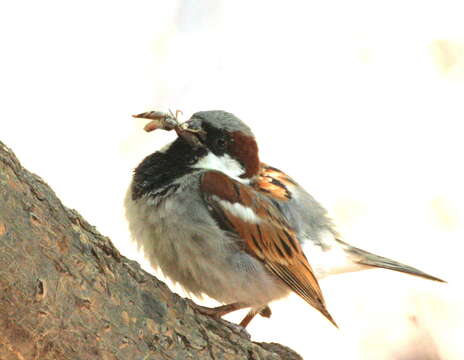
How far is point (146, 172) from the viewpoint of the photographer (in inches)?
77.5

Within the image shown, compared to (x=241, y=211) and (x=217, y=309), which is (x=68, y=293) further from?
(x=241, y=211)

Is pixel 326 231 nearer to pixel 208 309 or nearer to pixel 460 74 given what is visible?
pixel 208 309

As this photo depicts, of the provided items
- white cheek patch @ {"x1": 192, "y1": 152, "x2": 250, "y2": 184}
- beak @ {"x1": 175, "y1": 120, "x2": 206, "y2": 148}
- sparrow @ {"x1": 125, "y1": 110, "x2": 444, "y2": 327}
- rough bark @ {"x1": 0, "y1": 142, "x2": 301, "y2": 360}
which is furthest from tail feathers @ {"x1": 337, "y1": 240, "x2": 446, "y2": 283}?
rough bark @ {"x1": 0, "y1": 142, "x2": 301, "y2": 360}

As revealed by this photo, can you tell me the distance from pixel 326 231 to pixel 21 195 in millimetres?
1165

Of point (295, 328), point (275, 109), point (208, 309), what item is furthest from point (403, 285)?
point (208, 309)

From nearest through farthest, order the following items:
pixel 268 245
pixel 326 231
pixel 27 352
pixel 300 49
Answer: pixel 27 352 → pixel 268 245 → pixel 326 231 → pixel 300 49

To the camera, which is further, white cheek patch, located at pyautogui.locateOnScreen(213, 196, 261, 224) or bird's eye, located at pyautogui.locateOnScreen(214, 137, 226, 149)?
bird's eye, located at pyautogui.locateOnScreen(214, 137, 226, 149)

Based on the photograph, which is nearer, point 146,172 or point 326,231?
point 146,172

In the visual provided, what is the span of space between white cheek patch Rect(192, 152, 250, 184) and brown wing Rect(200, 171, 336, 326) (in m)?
0.07

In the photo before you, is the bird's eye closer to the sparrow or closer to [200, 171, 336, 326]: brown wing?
the sparrow

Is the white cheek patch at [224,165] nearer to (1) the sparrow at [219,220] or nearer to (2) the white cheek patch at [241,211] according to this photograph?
(1) the sparrow at [219,220]

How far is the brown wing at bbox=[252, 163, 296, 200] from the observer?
6.91 feet

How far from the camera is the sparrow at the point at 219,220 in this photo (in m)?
1.86

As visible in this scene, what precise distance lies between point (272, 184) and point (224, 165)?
0.16 metres
